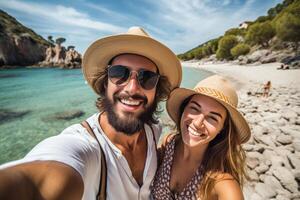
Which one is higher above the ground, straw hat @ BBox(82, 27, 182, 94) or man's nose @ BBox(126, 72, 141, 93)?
straw hat @ BBox(82, 27, 182, 94)

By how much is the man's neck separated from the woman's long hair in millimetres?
824

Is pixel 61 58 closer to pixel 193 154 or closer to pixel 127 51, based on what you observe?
pixel 127 51

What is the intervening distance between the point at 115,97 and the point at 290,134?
5.96m

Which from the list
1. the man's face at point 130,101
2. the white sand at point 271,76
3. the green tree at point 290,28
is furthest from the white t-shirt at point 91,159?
the green tree at point 290,28

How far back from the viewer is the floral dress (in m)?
2.01

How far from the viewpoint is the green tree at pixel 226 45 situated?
55688 mm

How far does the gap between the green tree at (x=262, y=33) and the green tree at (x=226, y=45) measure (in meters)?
8.28

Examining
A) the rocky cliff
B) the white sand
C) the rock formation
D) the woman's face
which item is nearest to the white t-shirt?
the woman's face

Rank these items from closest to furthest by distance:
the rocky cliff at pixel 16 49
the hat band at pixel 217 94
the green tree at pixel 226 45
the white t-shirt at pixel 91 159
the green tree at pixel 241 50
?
the white t-shirt at pixel 91 159
the hat band at pixel 217 94
the green tree at pixel 241 50
the green tree at pixel 226 45
the rocky cliff at pixel 16 49

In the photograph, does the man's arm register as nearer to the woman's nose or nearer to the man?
the man

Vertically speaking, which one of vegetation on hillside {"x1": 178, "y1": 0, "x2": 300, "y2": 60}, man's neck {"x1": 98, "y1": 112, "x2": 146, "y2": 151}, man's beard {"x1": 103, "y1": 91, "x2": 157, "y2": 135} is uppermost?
vegetation on hillside {"x1": 178, "y1": 0, "x2": 300, "y2": 60}

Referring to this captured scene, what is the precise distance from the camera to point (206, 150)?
2.33 m

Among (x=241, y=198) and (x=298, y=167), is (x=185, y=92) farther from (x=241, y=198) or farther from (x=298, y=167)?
(x=298, y=167)

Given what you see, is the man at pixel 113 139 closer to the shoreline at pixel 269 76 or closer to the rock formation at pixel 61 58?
the shoreline at pixel 269 76
